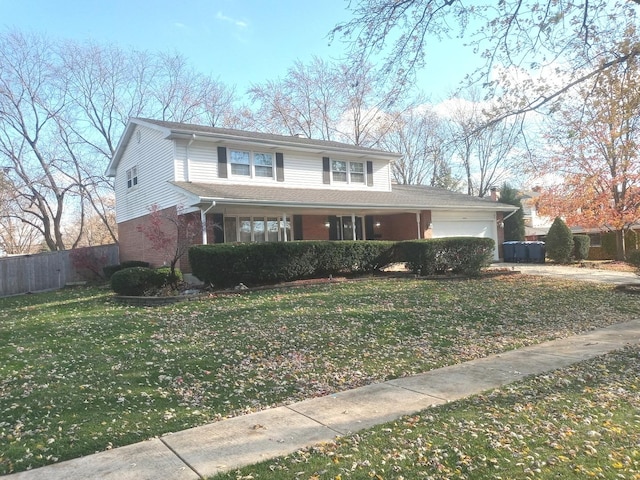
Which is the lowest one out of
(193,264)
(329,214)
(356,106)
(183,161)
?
(193,264)

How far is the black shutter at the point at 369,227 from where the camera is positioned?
2286 cm

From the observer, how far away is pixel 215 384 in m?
5.93

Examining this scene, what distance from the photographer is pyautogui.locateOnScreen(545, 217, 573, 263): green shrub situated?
24.6 m

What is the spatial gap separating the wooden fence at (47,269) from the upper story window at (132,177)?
10.7 ft

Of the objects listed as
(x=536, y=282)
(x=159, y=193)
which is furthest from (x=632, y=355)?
(x=159, y=193)

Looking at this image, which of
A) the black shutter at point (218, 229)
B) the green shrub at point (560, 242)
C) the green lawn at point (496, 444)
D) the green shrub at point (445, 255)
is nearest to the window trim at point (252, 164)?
the black shutter at point (218, 229)

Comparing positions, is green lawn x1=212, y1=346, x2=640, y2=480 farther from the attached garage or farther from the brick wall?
the attached garage

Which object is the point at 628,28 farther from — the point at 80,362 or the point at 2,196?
the point at 2,196

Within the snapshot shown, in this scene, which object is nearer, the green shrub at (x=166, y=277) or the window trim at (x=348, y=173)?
the green shrub at (x=166, y=277)

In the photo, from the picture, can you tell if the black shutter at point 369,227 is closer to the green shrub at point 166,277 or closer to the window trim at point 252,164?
the window trim at point 252,164

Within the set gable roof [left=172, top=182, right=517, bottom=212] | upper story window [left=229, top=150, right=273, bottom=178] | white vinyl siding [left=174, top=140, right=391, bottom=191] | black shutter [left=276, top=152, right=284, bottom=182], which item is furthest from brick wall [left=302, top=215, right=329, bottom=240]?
upper story window [left=229, top=150, right=273, bottom=178]

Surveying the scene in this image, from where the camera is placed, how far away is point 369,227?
75.5 feet

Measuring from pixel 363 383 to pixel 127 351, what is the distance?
3.85m

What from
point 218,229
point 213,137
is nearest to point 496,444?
point 218,229
